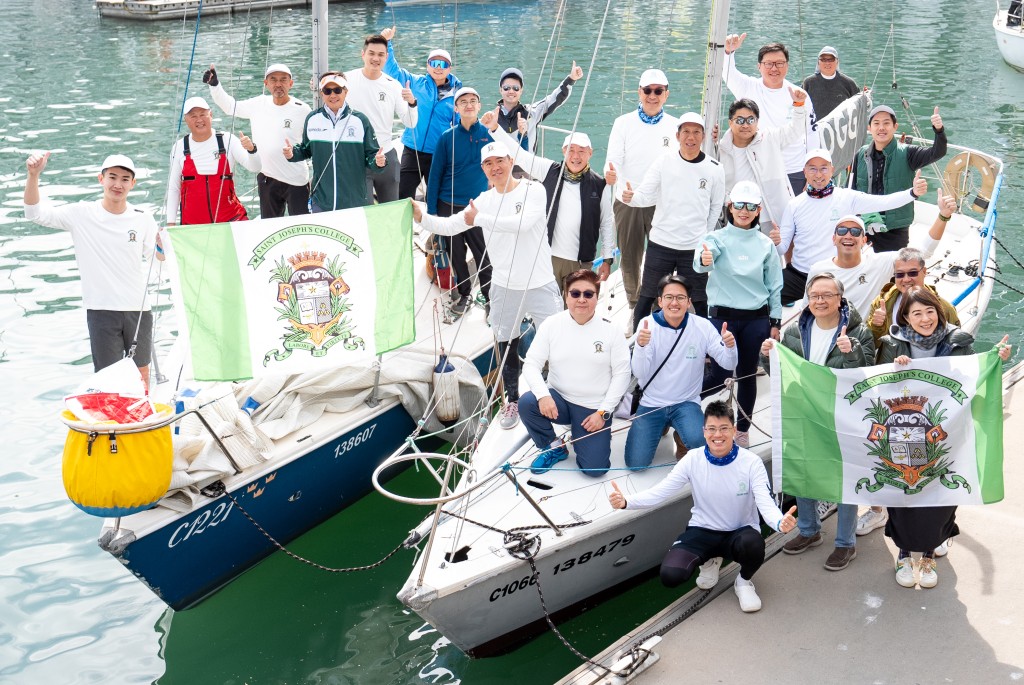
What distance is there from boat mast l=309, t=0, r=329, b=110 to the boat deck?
5.71 metres

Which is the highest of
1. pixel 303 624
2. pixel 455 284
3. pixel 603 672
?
pixel 455 284

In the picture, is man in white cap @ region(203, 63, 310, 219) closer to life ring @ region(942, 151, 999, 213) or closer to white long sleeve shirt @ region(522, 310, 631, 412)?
white long sleeve shirt @ region(522, 310, 631, 412)

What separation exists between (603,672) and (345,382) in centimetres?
369

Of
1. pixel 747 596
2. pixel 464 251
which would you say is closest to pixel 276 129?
pixel 464 251

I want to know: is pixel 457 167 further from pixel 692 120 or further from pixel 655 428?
pixel 655 428

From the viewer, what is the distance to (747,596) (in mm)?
6934

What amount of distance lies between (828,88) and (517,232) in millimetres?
5230

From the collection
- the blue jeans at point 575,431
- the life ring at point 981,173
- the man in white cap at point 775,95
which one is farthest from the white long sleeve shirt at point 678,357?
the life ring at point 981,173

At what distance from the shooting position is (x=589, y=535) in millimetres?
7379

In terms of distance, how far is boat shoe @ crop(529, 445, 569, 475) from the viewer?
793 centimetres

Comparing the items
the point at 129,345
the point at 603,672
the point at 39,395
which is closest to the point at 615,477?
the point at 603,672

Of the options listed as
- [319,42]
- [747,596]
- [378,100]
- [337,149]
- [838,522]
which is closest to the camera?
[747,596]

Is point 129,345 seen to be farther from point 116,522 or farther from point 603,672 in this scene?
point 603,672

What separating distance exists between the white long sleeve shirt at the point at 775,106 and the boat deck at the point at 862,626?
3.93 m
